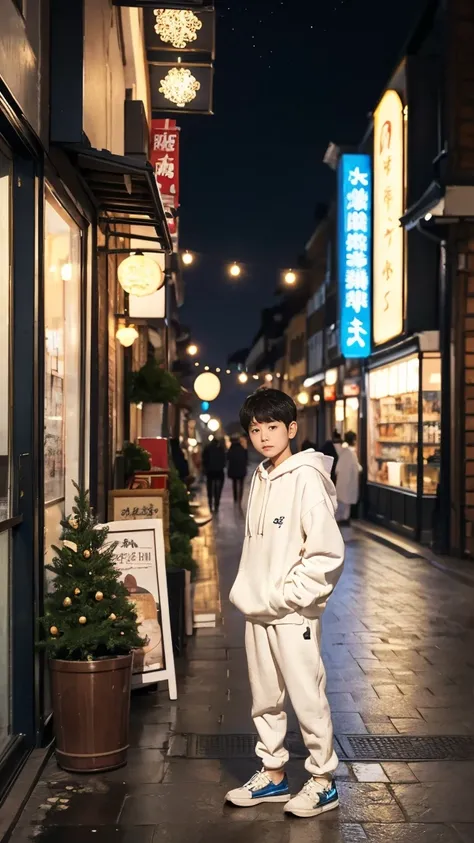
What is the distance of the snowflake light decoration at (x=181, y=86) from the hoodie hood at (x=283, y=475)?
1017 centimetres

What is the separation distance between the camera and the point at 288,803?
17.5 feet

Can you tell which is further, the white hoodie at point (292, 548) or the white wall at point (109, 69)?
the white wall at point (109, 69)

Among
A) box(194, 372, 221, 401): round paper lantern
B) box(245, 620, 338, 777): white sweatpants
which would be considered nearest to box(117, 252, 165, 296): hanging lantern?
box(245, 620, 338, 777): white sweatpants

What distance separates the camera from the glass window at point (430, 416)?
1827 centimetres

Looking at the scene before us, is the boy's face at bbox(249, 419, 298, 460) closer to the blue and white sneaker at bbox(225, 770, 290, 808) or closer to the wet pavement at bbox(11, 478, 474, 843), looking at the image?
the blue and white sneaker at bbox(225, 770, 290, 808)

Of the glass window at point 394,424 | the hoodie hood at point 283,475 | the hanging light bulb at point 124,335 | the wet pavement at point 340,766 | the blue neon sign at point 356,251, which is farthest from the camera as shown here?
the blue neon sign at point 356,251

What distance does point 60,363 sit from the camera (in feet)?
25.1

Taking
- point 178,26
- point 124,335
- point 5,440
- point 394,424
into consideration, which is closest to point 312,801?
point 5,440

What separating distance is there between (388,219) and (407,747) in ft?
51.9

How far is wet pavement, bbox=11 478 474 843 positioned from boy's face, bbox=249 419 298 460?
1.97 meters

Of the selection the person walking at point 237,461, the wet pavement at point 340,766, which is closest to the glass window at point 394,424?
the person walking at point 237,461

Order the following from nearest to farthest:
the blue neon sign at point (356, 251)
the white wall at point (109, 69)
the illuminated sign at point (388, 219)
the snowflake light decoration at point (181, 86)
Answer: the white wall at point (109, 69) < the snowflake light decoration at point (181, 86) < the illuminated sign at point (388, 219) < the blue neon sign at point (356, 251)

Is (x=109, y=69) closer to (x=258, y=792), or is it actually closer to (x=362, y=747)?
(x=362, y=747)

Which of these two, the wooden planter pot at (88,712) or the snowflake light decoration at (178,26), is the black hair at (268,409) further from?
the snowflake light decoration at (178,26)
